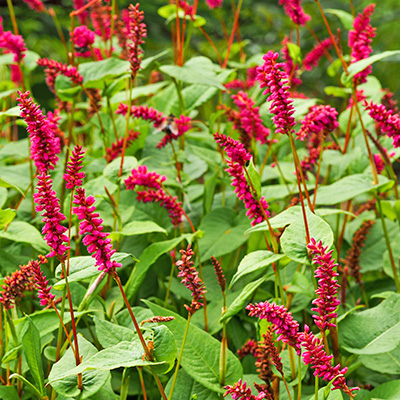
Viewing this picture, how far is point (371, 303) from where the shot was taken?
3.32ft

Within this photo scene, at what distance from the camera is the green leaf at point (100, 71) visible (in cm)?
101

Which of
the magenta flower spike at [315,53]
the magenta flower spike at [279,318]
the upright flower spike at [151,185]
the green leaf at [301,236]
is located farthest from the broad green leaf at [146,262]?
the magenta flower spike at [315,53]

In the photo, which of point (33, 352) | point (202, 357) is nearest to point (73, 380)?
point (33, 352)

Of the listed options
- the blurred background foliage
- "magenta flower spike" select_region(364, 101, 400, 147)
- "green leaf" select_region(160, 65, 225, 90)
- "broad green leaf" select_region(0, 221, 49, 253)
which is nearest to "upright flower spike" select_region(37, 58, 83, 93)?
"green leaf" select_region(160, 65, 225, 90)

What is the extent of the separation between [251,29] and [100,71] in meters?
1.99

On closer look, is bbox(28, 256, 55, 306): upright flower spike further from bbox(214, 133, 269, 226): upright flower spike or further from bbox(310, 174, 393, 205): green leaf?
bbox(310, 174, 393, 205): green leaf

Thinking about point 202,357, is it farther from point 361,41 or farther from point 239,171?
point 361,41

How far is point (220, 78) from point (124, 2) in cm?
146

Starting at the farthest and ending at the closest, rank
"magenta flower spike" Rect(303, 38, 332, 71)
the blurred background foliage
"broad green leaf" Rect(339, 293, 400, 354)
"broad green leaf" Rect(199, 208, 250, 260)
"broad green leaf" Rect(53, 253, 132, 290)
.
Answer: the blurred background foliage < "magenta flower spike" Rect(303, 38, 332, 71) < "broad green leaf" Rect(199, 208, 250, 260) < "broad green leaf" Rect(339, 293, 400, 354) < "broad green leaf" Rect(53, 253, 132, 290)

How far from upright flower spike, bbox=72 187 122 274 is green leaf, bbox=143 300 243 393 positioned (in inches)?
6.4

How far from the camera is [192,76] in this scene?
0.99 metres

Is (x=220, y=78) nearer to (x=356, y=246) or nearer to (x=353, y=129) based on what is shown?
(x=353, y=129)

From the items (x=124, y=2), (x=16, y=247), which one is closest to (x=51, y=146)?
(x=16, y=247)

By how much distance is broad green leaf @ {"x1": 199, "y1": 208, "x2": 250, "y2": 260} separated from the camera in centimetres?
93
